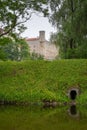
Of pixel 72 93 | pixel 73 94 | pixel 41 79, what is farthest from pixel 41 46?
pixel 72 93

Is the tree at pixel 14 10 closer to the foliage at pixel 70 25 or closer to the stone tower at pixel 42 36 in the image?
the foliage at pixel 70 25

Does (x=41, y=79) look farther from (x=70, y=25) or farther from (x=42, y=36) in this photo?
(x=42, y=36)

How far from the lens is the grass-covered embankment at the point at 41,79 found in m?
32.2

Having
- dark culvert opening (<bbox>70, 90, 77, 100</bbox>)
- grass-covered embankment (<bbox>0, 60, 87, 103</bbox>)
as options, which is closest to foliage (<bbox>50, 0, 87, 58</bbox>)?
grass-covered embankment (<bbox>0, 60, 87, 103</bbox>)

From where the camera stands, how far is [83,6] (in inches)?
1480

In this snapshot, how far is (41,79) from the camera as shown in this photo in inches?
1378

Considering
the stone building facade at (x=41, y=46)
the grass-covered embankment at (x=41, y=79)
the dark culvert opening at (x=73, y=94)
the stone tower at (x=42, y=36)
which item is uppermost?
the stone tower at (x=42, y=36)

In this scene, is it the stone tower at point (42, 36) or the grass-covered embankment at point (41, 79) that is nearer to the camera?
the grass-covered embankment at point (41, 79)

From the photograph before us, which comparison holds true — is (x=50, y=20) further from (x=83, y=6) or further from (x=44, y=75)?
(x=44, y=75)

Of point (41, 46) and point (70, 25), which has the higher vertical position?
point (70, 25)

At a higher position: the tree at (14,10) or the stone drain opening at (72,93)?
the tree at (14,10)

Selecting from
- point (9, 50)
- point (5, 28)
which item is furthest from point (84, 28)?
point (9, 50)

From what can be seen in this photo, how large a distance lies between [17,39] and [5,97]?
566cm

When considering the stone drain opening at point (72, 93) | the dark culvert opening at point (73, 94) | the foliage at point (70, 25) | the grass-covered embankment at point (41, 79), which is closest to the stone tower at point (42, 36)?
the foliage at point (70, 25)
